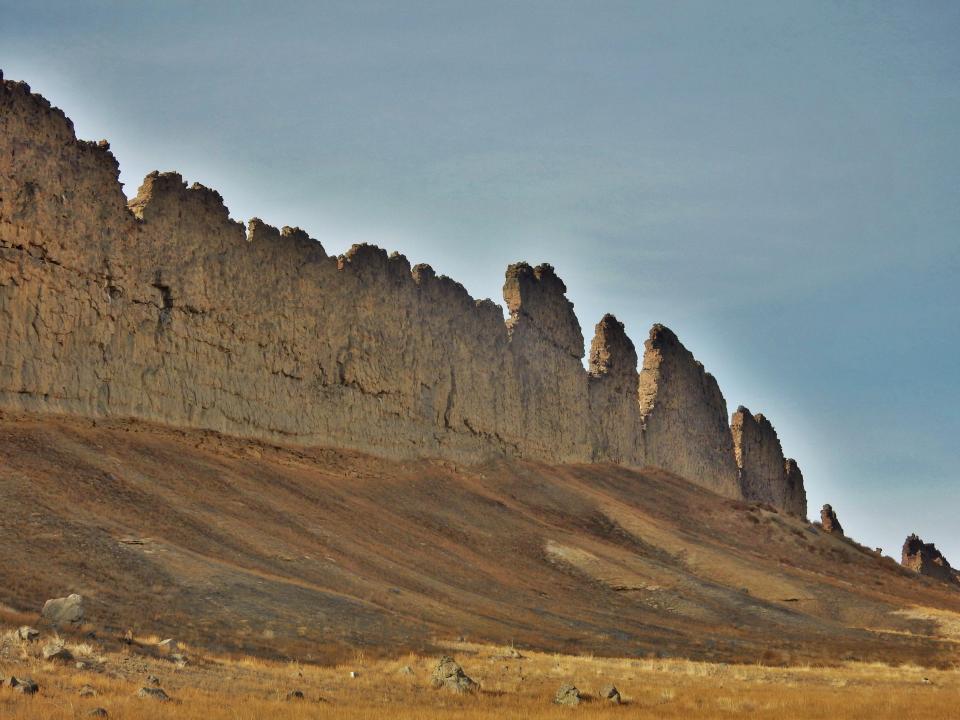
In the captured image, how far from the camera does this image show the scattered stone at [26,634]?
1841 cm

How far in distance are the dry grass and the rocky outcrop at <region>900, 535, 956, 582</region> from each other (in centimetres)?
6824

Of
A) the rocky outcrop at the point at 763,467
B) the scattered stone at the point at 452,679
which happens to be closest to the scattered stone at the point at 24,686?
the scattered stone at the point at 452,679

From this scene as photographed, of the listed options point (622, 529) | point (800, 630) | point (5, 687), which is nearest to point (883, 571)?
point (622, 529)

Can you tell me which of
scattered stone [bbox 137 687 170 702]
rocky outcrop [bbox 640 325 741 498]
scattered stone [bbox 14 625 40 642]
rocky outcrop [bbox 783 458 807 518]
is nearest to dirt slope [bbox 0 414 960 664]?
scattered stone [bbox 14 625 40 642]

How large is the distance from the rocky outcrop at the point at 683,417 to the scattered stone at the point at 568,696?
4959 centimetres

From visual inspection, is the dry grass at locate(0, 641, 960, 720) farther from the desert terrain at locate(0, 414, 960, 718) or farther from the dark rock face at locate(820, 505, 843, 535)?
the dark rock face at locate(820, 505, 843, 535)

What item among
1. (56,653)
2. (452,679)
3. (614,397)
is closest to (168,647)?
(56,653)

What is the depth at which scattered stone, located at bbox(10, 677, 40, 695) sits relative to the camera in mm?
14783

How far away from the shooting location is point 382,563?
34438 millimetres

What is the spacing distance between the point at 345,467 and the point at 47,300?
1329 centimetres

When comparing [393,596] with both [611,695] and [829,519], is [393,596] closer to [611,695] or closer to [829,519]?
[611,695]

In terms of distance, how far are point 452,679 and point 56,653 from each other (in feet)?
21.2

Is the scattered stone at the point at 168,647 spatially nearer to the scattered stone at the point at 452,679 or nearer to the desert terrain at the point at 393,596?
the desert terrain at the point at 393,596

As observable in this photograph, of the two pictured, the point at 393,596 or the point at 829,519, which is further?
the point at 829,519
